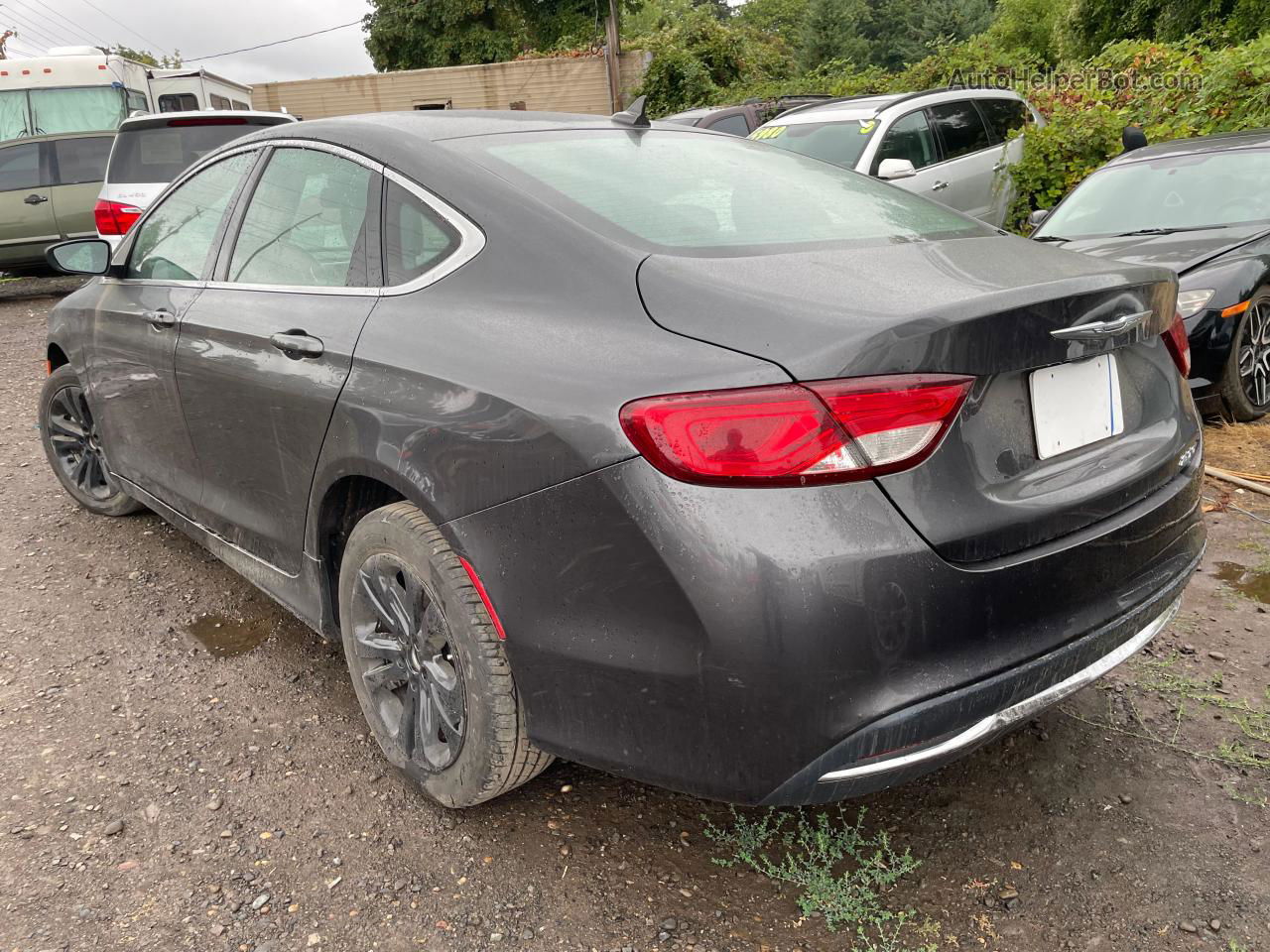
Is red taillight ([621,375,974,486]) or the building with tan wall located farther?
the building with tan wall

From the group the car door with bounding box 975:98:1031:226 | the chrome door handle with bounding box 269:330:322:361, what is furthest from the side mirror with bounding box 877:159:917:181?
the car door with bounding box 975:98:1031:226

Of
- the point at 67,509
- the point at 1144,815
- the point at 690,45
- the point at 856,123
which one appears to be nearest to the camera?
the point at 1144,815

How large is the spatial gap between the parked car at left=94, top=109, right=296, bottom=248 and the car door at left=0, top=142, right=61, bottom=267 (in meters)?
3.23

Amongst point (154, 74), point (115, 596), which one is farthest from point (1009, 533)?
point (154, 74)

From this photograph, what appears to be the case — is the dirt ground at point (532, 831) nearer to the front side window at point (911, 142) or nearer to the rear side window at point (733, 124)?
the front side window at point (911, 142)

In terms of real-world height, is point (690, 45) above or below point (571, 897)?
above

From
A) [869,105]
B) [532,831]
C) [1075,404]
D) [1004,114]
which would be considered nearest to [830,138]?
[869,105]

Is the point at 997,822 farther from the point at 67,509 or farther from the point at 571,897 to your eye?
the point at 67,509

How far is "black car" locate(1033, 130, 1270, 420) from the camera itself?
15.5ft

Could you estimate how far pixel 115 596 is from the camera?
3.72 metres

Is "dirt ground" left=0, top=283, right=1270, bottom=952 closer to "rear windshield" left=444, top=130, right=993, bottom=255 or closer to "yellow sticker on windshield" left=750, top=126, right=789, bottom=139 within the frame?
"rear windshield" left=444, top=130, right=993, bottom=255

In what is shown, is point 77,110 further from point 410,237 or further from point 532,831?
point 532,831

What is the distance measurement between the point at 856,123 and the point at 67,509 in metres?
6.55

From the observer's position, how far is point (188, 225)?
3.36m
